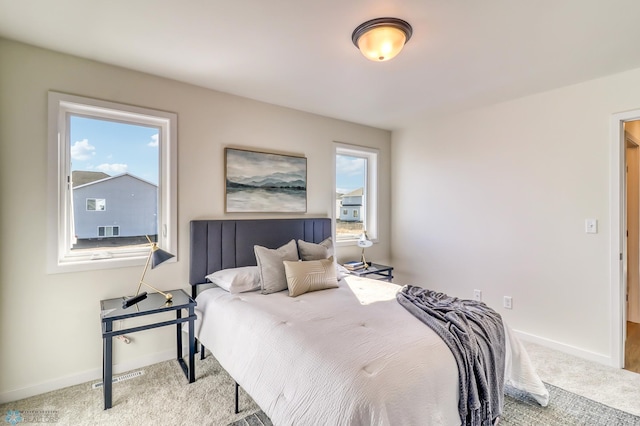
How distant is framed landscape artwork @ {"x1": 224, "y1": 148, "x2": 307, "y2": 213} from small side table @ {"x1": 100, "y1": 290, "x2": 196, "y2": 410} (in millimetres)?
1022

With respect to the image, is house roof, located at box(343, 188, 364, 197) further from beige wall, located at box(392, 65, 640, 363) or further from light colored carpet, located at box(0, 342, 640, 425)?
light colored carpet, located at box(0, 342, 640, 425)

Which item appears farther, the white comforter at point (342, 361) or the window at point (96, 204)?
the window at point (96, 204)

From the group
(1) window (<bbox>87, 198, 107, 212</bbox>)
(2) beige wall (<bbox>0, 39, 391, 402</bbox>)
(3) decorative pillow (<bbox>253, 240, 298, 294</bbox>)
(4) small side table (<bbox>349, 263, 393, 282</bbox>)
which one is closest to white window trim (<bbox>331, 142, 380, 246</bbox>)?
(4) small side table (<bbox>349, 263, 393, 282</bbox>)

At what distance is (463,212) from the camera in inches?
147

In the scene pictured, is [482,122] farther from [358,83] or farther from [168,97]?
[168,97]

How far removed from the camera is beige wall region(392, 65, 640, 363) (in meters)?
2.78

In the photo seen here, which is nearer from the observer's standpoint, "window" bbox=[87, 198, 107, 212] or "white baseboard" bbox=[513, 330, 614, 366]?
"window" bbox=[87, 198, 107, 212]

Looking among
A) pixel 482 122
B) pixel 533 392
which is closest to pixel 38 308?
pixel 533 392

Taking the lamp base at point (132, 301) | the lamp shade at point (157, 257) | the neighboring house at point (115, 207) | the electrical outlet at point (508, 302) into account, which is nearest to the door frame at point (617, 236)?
the electrical outlet at point (508, 302)

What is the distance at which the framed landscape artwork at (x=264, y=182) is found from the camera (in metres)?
3.16

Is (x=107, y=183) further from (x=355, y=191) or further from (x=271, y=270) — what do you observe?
(x=355, y=191)

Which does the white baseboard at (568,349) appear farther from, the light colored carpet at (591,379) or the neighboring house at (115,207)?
the neighboring house at (115,207)

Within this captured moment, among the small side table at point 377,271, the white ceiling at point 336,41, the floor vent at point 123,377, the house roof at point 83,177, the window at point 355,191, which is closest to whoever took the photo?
the white ceiling at point 336,41

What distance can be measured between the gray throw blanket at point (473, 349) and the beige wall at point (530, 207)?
146cm
